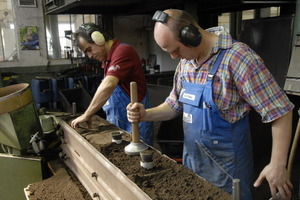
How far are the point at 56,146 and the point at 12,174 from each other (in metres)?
0.33

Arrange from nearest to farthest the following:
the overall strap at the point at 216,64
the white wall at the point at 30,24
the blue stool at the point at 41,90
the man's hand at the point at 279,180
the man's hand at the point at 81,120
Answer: the man's hand at the point at 279,180
the overall strap at the point at 216,64
the man's hand at the point at 81,120
the blue stool at the point at 41,90
the white wall at the point at 30,24

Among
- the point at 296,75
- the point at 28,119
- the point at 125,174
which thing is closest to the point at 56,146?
the point at 28,119

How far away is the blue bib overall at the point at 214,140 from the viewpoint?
118cm

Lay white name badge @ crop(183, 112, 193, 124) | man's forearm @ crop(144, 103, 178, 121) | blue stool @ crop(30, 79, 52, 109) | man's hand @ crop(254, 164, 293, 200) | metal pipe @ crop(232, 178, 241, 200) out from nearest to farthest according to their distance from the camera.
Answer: metal pipe @ crop(232, 178, 241, 200)
man's hand @ crop(254, 164, 293, 200)
white name badge @ crop(183, 112, 193, 124)
man's forearm @ crop(144, 103, 178, 121)
blue stool @ crop(30, 79, 52, 109)

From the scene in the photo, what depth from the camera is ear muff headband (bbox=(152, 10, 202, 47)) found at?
1094 mm

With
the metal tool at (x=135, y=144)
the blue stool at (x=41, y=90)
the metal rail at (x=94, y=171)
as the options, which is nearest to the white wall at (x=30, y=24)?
the blue stool at (x=41, y=90)

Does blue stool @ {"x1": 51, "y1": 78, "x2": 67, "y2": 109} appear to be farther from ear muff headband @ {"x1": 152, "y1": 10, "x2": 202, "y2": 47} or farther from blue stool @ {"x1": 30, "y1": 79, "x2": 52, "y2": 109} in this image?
ear muff headband @ {"x1": 152, "y1": 10, "x2": 202, "y2": 47}

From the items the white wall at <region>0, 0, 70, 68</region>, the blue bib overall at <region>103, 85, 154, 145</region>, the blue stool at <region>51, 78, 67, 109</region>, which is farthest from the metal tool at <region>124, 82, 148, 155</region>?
the white wall at <region>0, 0, 70, 68</region>

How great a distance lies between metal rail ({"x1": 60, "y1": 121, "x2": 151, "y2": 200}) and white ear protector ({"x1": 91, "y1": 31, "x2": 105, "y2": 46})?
0.62 metres

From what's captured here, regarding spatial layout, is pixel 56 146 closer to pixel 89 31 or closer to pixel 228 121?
pixel 89 31

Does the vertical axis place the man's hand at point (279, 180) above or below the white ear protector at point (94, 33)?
below

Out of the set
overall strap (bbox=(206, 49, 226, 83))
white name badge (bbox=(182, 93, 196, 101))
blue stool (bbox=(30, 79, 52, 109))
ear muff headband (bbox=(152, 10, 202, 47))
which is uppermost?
ear muff headband (bbox=(152, 10, 202, 47))

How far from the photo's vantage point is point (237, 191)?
2.38 ft

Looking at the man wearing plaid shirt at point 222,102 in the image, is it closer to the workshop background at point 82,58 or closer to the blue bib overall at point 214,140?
the blue bib overall at point 214,140
